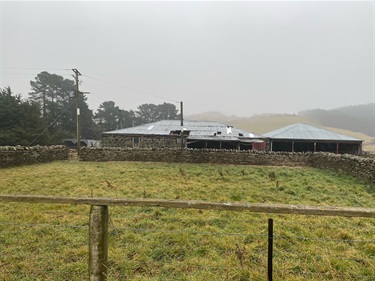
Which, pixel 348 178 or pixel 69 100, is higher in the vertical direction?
pixel 69 100

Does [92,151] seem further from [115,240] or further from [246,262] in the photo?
[246,262]

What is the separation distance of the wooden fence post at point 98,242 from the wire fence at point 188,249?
63 centimetres

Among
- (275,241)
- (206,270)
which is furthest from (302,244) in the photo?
(206,270)

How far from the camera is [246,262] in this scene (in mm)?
3590

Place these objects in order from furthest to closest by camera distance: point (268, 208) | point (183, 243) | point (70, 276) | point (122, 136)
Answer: point (122, 136)
point (183, 243)
point (70, 276)
point (268, 208)

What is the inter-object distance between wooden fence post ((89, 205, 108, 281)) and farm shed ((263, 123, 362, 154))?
2645 centimetres

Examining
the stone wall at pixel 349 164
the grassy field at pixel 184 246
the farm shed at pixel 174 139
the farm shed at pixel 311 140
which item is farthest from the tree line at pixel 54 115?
the stone wall at pixel 349 164

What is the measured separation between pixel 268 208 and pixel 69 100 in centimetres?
6839

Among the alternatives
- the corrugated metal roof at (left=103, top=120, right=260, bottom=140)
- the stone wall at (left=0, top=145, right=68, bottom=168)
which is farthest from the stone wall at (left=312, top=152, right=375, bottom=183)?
the stone wall at (left=0, top=145, right=68, bottom=168)

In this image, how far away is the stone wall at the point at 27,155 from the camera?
14.5 m

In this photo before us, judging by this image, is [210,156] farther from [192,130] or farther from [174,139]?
[192,130]

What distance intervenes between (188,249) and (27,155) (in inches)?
671

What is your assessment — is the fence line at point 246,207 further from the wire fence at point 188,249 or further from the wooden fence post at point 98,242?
the wire fence at point 188,249

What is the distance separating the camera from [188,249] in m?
4.03
